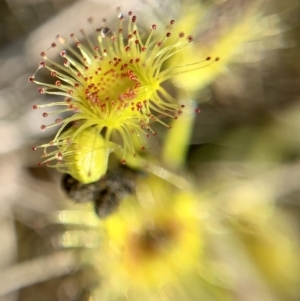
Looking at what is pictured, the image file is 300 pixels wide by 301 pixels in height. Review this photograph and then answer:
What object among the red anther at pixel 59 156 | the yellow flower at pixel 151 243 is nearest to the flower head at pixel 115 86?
the red anther at pixel 59 156

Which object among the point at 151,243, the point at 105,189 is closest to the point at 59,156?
the point at 105,189

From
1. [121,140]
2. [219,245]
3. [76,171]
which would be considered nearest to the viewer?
[76,171]

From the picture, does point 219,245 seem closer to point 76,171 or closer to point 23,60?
point 76,171

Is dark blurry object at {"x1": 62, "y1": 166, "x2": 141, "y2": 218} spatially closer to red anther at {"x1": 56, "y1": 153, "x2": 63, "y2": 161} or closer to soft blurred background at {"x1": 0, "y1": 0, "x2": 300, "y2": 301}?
red anther at {"x1": 56, "y1": 153, "x2": 63, "y2": 161}

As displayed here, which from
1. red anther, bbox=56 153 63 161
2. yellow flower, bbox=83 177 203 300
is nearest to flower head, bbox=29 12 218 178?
red anther, bbox=56 153 63 161

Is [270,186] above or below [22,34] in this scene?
below

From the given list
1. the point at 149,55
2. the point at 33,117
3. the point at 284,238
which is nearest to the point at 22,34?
the point at 33,117

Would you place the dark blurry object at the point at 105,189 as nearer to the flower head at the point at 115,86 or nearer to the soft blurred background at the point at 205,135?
the flower head at the point at 115,86
